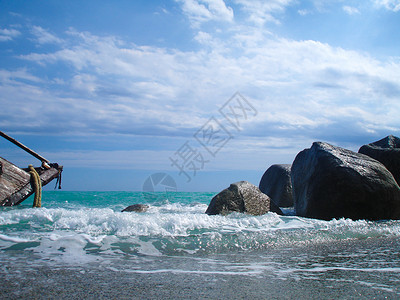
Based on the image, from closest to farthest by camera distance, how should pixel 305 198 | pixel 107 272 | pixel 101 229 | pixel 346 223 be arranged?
pixel 107 272
pixel 101 229
pixel 346 223
pixel 305 198

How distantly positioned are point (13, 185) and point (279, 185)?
34.3 feet

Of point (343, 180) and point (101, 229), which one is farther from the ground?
point (343, 180)

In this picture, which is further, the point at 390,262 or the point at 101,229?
the point at 101,229

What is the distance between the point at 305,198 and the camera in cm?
868

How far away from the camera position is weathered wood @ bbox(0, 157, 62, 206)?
1070cm

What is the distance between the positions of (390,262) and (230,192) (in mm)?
4715

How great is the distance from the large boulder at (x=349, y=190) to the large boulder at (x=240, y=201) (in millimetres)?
1262

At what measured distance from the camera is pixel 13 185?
11188 mm

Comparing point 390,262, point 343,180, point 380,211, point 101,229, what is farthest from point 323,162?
point 101,229

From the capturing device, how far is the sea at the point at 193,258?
9.11 ft

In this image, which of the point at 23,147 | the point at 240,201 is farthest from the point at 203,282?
the point at 23,147

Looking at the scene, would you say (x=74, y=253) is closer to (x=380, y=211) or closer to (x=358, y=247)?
(x=358, y=247)

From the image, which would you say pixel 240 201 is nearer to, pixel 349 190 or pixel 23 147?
pixel 349 190

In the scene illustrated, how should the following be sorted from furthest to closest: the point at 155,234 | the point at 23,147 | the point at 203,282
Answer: the point at 23,147
the point at 155,234
the point at 203,282
